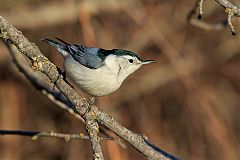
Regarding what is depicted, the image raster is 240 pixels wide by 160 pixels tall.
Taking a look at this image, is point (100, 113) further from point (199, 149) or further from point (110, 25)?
point (199, 149)

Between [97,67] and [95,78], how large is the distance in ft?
0.38

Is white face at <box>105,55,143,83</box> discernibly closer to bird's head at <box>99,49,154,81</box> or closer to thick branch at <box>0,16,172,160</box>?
bird's head at <box>99,49,154,81</box>

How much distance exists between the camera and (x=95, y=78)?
2758mm

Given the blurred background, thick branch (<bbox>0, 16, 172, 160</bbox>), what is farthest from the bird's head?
the blurred background

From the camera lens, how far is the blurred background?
5.51 meters

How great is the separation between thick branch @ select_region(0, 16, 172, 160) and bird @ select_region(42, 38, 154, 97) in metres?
0.34

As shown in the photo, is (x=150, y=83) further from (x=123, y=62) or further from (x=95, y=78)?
(x=95, y=78)

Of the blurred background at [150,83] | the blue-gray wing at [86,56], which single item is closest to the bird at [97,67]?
the blue-gray wing at [86,56]

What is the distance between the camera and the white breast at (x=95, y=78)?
8.97 ft

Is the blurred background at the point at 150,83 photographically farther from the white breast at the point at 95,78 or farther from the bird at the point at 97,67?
the white breast at the point at 95,78

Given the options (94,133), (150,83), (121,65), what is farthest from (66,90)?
(150,83)

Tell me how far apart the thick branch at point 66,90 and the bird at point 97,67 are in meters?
0.34

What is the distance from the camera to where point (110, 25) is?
5.60 meters

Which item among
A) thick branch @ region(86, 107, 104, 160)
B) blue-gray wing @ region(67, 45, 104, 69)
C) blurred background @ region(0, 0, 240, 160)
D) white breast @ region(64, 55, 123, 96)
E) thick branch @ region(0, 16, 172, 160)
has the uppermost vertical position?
blurred background @ region(0, 0, 240, 160)
